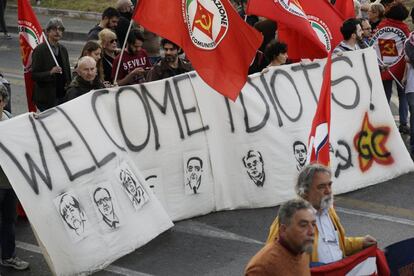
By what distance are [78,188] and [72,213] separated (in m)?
0.23

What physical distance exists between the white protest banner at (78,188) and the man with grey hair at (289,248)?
280cm

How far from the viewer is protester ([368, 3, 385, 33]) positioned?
39.9ft

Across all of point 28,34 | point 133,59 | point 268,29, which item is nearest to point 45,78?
point 28,34

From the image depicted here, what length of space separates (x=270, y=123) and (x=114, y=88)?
159 cm

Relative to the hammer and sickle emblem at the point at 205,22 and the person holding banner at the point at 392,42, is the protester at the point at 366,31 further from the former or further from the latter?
the hammer and sickle emblem at the point at 205,22

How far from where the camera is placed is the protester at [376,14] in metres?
12.2

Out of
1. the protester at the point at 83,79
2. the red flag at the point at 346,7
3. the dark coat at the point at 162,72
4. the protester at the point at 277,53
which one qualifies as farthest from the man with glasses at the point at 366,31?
the protester at the point at 83,79

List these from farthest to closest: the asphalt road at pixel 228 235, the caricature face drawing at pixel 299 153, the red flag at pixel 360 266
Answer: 1. the caricature face drawing at pixel 299 153
2. the asphalt road at pixel 228 235
3. the red flag at pixel 360 266

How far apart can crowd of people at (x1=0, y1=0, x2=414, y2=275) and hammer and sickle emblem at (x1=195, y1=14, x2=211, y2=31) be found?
88 cm

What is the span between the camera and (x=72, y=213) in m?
7.33

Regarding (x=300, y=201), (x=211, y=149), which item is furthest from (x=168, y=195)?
(x=300, y=201)

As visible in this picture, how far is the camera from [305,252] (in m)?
4.74

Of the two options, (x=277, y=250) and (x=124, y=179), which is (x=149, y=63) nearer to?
(x=124, y=179)

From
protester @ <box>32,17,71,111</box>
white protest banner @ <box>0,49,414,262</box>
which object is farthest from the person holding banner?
protester @ <box>32,17,71,111</box>
